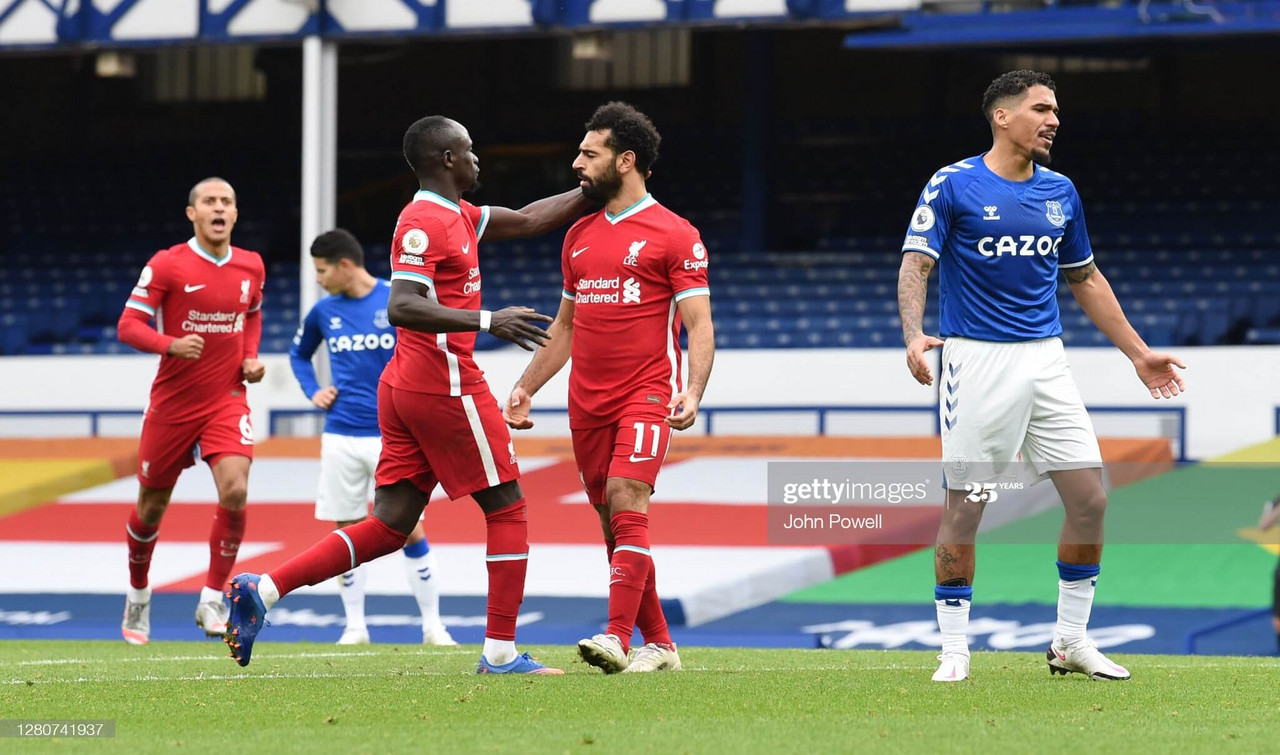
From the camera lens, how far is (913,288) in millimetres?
6441

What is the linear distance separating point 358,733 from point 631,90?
27.5 m

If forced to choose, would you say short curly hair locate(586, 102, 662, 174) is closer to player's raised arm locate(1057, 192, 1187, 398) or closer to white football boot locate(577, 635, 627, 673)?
player's raised arm locate(1057, 192, 1187, 398)

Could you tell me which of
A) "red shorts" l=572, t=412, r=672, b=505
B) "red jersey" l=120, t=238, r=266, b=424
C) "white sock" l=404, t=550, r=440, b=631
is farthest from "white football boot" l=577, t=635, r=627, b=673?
"red jersey" l=120, t=238, r=266, b=424

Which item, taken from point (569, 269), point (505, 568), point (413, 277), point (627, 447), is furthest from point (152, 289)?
point (627, 447)

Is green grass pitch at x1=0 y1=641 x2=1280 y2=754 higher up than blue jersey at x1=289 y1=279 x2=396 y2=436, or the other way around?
blue jersey at x1=289 y1=279 x2=396 y2=436

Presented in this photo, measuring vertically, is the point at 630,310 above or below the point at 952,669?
above

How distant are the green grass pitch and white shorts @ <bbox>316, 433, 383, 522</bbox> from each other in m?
2.51

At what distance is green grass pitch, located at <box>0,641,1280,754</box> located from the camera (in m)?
5.19

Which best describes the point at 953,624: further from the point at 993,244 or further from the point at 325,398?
the point at 325,398

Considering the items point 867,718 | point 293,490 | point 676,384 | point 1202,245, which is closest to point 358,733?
point 867,718

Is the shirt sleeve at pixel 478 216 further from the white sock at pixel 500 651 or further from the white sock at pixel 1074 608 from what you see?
the white sock at pixel 1074 608

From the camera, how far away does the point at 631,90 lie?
3219 centimetres

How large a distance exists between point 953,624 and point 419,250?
2.41 m

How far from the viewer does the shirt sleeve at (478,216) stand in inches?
280
